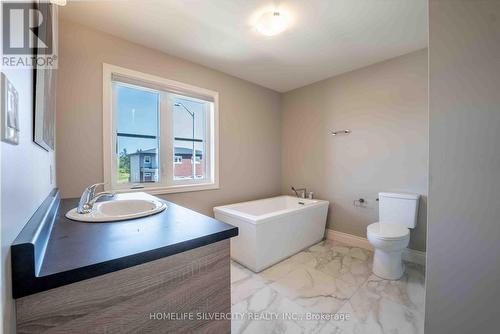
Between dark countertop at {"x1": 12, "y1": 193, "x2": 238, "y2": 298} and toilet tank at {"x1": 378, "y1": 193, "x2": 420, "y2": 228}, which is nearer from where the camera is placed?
dark countertop at {"x1": 12, "y1": 193, "x2": 238, "y2": 298}

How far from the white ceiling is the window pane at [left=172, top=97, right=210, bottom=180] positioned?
0.58 meters

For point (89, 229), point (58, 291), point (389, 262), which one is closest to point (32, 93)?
point (89, 229)

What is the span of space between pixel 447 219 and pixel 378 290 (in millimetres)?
1235

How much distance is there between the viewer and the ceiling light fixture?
5.94 ft

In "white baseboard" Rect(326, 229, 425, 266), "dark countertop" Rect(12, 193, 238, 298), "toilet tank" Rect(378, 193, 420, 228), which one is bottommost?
"white baseboard" Rect(326, 229, 425, 266)

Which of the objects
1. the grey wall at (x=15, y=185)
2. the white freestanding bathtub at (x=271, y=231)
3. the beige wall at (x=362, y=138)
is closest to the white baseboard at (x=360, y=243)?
the beige wall at (x=362, y=138)

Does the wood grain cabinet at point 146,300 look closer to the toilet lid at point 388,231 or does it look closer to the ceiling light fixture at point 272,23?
the toilet lid at point 388,231

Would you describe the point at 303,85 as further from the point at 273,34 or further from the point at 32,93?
the point at 32,93

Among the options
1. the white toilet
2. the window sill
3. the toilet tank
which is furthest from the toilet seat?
the window sill

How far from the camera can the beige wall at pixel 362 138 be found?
7.88 feet

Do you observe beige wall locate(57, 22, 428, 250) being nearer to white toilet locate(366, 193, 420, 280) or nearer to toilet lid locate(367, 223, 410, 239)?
white toilet locate(366, 193, 420, 280)

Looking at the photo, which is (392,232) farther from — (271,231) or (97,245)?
(97,245)

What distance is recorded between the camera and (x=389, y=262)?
6.80 feet

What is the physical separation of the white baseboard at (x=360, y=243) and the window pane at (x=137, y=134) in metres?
2.57
